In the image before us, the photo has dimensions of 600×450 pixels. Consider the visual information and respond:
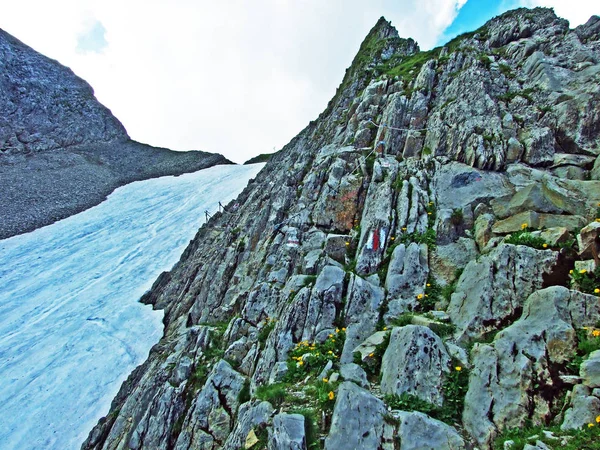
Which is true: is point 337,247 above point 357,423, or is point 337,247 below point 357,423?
above

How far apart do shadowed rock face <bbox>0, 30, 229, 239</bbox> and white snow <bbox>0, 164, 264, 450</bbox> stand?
5812 mm

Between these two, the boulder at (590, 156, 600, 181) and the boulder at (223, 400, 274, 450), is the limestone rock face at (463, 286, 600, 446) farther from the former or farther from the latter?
the boulder at (590, 156, 600, 181)

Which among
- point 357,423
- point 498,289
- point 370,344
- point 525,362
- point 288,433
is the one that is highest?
point 498,289

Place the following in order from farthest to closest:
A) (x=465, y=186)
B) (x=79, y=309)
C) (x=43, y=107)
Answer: (x=43, y=107), (x=79, y=309), (x=465, y=186)

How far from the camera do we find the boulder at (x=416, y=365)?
696cm

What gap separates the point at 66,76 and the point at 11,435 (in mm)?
83694

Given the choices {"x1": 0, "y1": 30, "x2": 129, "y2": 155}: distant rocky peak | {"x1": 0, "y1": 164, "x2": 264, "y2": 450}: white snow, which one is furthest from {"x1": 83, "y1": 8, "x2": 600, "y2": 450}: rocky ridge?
{"x1": 0, "y1": 30, "x2": 129, "y2": 155}: distant rocky peak

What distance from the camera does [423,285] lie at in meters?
10.0

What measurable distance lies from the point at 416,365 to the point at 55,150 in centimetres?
7165

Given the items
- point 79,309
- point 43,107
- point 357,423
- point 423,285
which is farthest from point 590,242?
point 43,107

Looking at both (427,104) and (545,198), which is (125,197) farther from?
(545,198)

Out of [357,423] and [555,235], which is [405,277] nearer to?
[555,235]

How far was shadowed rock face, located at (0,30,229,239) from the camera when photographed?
4481 centimetres

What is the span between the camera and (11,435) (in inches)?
629
